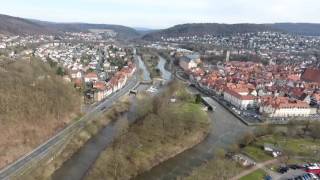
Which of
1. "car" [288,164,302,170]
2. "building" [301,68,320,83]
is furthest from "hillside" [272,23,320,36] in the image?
"car" [288,164,302,170]

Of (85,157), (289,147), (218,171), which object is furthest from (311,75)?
(85,157)

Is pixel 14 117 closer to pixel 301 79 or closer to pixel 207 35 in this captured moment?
pixel 301 79

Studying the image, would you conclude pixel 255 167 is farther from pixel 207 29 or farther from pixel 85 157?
pixel 207 29

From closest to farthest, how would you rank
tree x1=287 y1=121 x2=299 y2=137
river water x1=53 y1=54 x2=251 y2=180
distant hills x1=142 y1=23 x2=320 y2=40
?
river water x1=53 y1=54 x2=251 y2=180 < tree x1=287 y1=121 x2=299 y2=137 < distant hills x1=142 y1=23 x2=320 y2=40

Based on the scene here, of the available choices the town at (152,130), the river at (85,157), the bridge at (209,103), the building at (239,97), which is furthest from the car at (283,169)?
the building at (239,97)

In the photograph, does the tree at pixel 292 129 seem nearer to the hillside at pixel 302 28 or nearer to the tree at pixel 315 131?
the tree at pixel 315 131

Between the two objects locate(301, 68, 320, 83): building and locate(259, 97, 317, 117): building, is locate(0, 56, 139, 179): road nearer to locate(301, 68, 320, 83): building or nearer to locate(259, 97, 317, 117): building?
locate(259, 97, 317, 117): building
